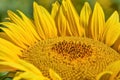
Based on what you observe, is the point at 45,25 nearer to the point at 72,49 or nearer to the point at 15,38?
the point at 15,38

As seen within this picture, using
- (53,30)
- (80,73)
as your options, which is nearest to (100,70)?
(80,73)

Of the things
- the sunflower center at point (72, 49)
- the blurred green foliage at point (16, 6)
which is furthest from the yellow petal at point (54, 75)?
the blurred green foliage at point (16, 6)

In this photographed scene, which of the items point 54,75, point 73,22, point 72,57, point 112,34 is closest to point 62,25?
point 73,22

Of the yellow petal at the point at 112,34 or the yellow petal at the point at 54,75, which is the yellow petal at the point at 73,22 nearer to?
the yellow petal at the point at 112,34

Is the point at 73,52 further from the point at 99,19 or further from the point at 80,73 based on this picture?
the point at 99,19

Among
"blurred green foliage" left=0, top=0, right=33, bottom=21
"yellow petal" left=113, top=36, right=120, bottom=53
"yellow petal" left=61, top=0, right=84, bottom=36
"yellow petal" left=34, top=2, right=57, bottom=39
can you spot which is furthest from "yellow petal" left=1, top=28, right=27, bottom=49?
"blurred green foliage" left=0, top=0, right=33, bottom=21

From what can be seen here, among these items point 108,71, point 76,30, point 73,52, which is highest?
point 76,30
